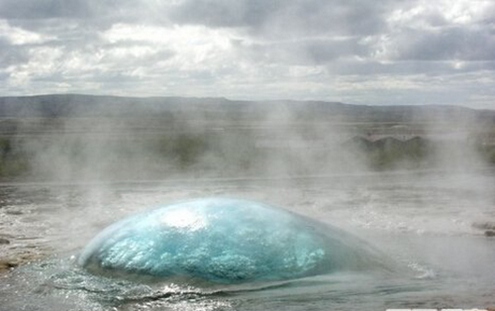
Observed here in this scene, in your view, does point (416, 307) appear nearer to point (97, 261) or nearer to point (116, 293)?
point (116, 293)

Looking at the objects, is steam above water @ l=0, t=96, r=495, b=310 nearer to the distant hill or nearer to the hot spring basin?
the hot spring basin

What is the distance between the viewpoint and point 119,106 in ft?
316

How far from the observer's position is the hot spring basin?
23.3 feet

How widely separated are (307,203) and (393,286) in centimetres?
823

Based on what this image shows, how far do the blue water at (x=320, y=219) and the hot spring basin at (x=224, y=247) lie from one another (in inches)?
5.6

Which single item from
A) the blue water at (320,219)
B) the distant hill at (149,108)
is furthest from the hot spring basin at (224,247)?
the distant hill at (149,108)

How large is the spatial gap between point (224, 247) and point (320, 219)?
5621 mm

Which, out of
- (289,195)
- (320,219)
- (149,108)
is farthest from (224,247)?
(149,108)

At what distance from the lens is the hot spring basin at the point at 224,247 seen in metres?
7.10

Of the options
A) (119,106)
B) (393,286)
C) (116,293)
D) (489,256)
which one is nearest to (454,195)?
(489,256)

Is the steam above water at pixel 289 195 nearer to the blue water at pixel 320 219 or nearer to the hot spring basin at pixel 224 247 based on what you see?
the blue water at pixel 320 219

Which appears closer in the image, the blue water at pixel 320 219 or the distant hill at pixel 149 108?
the blue water at pixel 320 219

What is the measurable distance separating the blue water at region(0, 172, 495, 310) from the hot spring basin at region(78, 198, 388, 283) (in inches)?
5.6

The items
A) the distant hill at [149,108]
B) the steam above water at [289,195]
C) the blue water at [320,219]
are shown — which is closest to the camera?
the blue water at [320,219]
